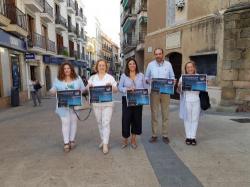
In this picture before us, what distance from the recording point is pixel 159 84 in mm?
4719

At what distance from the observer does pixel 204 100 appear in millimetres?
4812

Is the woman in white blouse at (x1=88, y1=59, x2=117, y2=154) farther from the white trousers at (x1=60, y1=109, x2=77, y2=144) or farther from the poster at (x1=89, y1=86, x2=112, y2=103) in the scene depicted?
the white trousers at (x1=60, y1=109, x2=77, y2=144)

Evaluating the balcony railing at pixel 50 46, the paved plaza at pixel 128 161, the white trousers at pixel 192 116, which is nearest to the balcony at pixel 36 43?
the balcony railing at pixel 50 46

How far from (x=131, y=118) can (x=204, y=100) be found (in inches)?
60.9

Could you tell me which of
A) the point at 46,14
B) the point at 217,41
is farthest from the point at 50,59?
the point at 217,41

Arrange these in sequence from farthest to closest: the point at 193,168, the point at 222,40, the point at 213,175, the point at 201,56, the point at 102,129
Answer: the point at 201,56, the point at 222,40, the point at 102,129, the point at 193,168, the point at 213,175

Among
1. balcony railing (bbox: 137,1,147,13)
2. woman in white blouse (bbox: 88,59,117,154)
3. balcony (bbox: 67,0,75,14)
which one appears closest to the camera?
woman in white blouse (bbox: 88,59,117,154)

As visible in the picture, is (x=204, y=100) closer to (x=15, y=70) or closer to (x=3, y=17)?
(x=3, y=17)

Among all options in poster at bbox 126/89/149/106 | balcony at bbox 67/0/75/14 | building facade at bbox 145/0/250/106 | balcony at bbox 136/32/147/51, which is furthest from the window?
balcony at bbox 67/0/75/14

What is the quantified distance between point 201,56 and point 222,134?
5.42 m

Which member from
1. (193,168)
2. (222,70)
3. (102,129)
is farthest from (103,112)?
(222,70)

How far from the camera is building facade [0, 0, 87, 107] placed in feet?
40.3

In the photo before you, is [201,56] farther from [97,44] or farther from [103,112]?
[97,44]

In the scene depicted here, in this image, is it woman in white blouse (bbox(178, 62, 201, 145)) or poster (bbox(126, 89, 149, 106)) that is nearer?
poster (bbox(126, 89, 149, 106))
